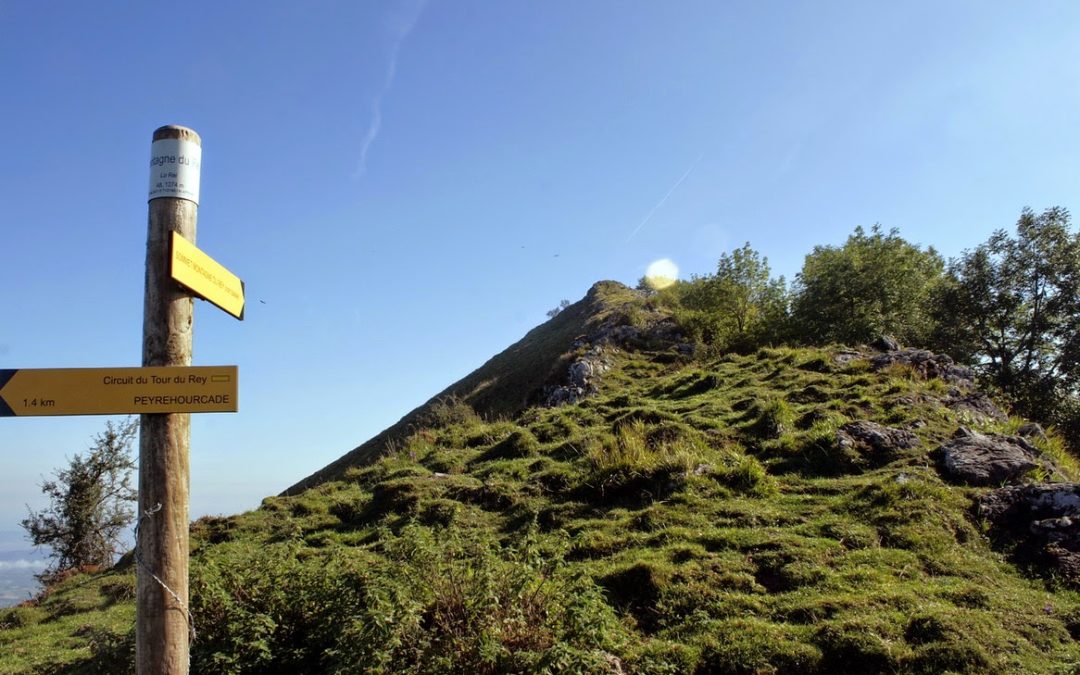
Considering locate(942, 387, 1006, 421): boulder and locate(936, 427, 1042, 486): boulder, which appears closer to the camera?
locate(936, 427, 1042, 486): boulder

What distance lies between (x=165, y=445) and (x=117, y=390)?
406mm

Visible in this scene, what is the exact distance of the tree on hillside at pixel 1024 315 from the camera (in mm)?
23000

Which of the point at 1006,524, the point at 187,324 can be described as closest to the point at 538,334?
the point at 1006,524

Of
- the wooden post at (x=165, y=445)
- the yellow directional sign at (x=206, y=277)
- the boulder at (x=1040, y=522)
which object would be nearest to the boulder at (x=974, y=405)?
the boulder at (x=1040, y=522)

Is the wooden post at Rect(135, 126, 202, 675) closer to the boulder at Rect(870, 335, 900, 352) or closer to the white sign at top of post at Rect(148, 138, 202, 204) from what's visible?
the white sign at top of post at Rect(148, 138, 202, 204)

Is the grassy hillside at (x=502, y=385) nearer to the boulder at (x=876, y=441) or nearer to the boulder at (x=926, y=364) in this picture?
the boulder at (x=926, y=364)

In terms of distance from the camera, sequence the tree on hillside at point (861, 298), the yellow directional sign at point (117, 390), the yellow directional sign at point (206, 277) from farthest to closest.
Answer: the tree on hillside at point (861, 298) → the yellow directional sign at point (206, 277) → the yellow directional sign at point (117, 390)

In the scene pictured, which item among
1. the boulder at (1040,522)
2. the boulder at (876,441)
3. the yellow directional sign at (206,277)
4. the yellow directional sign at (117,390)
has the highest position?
→ the yellow directional sign at (206,277)

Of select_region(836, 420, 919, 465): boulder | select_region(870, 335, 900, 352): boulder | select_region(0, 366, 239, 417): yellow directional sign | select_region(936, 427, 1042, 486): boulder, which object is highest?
select_region(870, 335, 900, 352): boulder

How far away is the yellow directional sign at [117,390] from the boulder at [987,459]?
9424mm

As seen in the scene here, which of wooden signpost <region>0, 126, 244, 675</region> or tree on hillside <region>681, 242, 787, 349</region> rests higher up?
tree on hillside <region>681, 242, 787, 349</region>

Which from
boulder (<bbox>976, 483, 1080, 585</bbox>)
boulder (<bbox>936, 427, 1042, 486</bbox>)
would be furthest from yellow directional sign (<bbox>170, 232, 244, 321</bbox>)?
boulder (<bbox>936, 427, 1042, 486</bbox>)

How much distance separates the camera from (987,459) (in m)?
9.12

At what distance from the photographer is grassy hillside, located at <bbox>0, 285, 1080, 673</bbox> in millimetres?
4898
